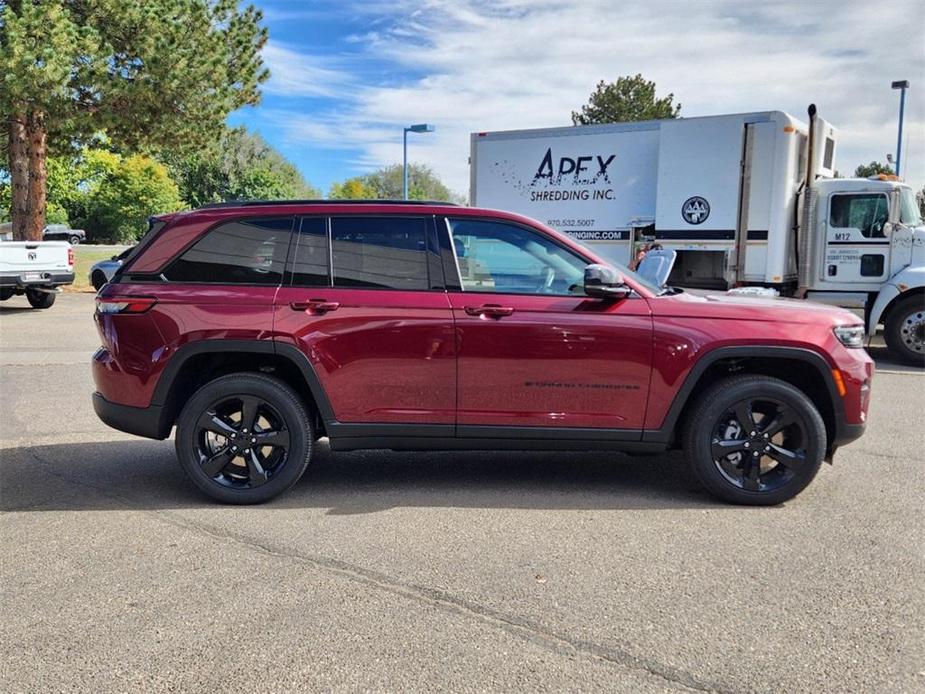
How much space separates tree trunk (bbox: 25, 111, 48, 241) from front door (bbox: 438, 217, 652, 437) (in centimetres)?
1841

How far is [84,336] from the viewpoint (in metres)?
12.5

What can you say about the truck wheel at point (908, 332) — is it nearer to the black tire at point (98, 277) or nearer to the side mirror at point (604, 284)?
the side mirror at point (604, 284)

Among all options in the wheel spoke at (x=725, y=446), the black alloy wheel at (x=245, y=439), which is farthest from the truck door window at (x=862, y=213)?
the black alloy wheel at (x=245, y=439)

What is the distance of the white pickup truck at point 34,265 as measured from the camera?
49.0 ft

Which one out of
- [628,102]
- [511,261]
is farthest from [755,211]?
[628,102]

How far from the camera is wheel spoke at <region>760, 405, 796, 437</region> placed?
178 inches

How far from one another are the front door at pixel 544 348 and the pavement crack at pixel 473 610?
1.23 meters

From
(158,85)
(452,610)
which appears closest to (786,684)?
(452,610)

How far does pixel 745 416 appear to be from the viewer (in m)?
4.53

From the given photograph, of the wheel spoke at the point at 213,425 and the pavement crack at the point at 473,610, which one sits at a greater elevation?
the wheel spoke at the point at 213,425

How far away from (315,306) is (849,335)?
3.13 metres

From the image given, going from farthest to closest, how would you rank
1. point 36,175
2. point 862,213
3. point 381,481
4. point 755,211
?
1. point 36,175
2. point 755,211
3. point 862,213
4. point 381,481

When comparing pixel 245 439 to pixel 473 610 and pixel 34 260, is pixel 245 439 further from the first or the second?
pixel 34 260

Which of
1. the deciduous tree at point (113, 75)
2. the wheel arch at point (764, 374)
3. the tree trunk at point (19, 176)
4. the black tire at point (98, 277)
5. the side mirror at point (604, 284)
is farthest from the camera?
the tree trunk at point (19, 176)
